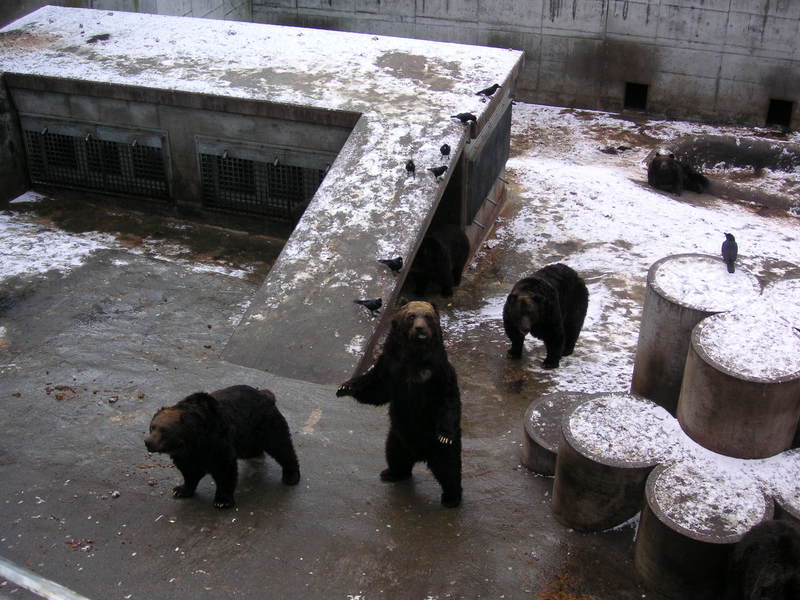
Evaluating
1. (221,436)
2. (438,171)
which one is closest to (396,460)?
(221,436)

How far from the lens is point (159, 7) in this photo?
50.1ft

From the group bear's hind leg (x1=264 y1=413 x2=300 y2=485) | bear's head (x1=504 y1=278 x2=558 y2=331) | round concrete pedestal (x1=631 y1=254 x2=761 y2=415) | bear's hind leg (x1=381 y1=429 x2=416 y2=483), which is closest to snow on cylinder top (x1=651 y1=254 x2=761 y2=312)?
round concrete pedestal (x1=631 y1=254 x2=761 y2=415)

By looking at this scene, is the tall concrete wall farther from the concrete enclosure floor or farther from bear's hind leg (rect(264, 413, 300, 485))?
bear's hind leg (rect(264, 413, 300, 485))

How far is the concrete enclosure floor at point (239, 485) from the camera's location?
5.36m

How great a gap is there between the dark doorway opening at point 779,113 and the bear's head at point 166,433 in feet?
45.5

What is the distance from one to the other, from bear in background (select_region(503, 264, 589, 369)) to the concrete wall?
10.1 m

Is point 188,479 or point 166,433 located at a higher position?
point 166,433

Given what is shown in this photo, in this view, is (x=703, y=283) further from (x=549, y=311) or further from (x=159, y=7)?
(x=159, y=7)

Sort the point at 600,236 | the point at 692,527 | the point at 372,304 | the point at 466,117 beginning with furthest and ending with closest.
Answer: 1. the point at 600,236
2. the point at 466,117
3. the point at 372,304
4. the point at 692,527

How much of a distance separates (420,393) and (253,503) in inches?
56.9

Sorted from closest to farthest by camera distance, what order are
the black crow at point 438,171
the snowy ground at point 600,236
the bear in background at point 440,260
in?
the snowy ground at point 600,236
the black crow at point 438,171
the bear in background at point 440,260

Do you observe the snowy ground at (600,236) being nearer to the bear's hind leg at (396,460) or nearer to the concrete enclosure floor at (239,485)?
the concrete enclosure floor at (239,485)

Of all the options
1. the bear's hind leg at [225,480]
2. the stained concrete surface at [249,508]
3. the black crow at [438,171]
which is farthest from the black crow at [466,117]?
the bear's hind leg at [225,480]

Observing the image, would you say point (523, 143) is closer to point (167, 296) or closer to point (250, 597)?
point (167, 296)
